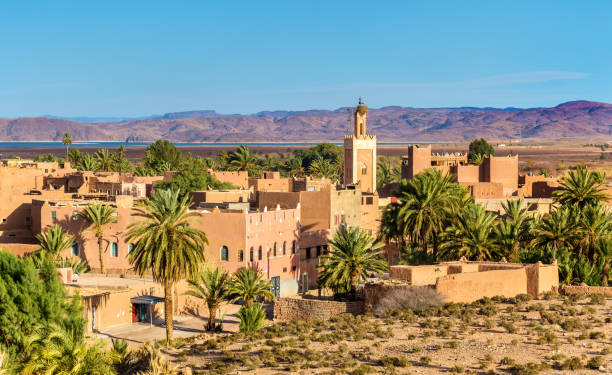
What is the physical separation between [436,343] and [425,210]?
15585mm

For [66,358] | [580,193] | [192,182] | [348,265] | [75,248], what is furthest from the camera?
[192,182]

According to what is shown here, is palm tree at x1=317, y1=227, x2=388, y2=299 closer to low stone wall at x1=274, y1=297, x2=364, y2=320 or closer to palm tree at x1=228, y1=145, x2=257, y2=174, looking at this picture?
low stone wall at x1=274, y1=297, x2=364, y2=320

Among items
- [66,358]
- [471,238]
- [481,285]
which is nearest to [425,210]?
[471,238]

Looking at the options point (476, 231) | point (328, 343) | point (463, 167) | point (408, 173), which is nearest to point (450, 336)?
point (328, 343)

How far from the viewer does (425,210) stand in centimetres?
4391

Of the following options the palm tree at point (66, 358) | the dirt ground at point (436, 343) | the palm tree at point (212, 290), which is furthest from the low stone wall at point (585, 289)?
the palm tree at point (66, 358)

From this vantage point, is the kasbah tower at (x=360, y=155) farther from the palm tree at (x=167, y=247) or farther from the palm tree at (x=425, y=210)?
the palm tree at (x=167, y=247)

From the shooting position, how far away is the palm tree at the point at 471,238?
40.3 meters

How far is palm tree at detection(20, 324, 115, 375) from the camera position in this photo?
84.5 feet

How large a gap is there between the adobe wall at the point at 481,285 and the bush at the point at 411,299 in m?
0.37

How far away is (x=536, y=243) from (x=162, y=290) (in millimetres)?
16977

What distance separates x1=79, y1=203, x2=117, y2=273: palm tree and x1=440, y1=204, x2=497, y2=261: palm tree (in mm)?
17137

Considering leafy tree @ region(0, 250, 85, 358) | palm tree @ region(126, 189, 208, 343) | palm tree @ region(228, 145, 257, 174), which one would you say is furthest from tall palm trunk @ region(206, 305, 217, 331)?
palm tree @ region(228, 145, 257, 174)

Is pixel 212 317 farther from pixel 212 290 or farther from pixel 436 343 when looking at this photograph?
pixel 436 343
